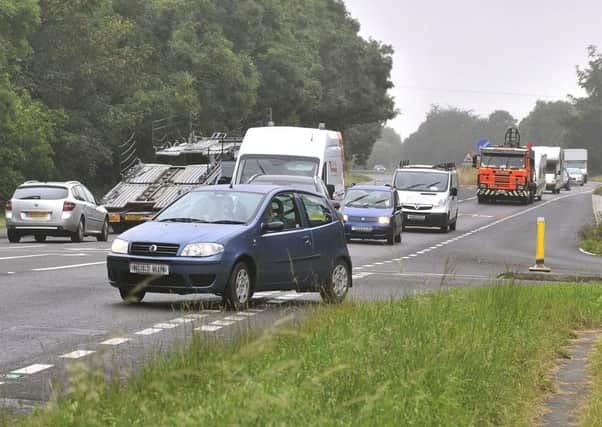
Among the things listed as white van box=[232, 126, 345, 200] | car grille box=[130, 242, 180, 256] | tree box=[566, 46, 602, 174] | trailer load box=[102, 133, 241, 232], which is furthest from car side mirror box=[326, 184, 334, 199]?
tree box=[566, 46, 602, 174]

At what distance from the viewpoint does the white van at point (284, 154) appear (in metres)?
33.7

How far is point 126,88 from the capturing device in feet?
192

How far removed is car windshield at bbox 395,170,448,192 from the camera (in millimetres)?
44469

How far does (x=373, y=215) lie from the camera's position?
36.2 meters

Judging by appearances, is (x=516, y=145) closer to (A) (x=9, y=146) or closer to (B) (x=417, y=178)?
(B) (x=417, y=178)

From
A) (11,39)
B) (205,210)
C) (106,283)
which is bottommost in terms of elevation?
(106,283)

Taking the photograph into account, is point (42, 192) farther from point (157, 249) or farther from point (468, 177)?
point (468, 177)

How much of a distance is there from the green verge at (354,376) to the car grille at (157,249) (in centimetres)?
286

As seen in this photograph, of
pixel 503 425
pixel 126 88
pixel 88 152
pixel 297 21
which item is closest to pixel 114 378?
pixel 503 425

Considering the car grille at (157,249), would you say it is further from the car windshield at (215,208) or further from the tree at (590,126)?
the tree at (590,126)

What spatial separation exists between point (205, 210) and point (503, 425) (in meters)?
8.74

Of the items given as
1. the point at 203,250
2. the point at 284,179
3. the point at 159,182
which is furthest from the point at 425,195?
the point at 203,250

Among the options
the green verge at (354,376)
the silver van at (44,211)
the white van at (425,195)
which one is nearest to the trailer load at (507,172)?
the white van at (425,195)

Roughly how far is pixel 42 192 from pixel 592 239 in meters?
17.0
